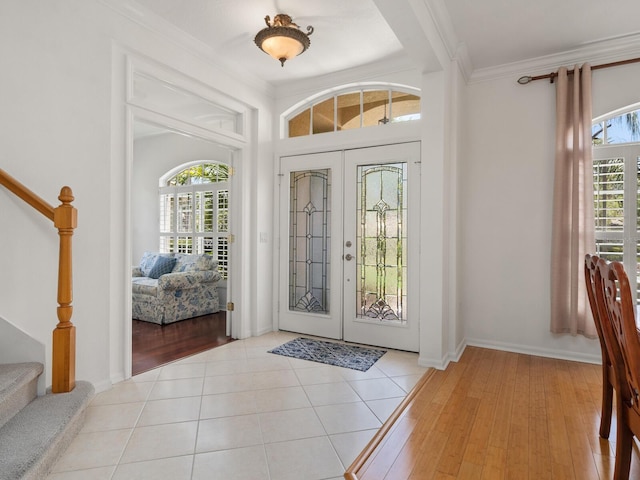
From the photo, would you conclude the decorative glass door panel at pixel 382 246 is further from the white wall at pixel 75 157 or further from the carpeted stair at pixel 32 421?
the carpeted stair at pixel 32 421

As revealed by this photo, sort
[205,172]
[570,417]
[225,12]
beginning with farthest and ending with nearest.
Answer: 1. [205,172]
2. [225,12]
3. [570,417]

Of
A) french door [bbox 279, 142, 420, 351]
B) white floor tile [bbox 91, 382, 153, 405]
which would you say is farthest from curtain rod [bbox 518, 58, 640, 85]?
white floor tile [bbox 91, 382, 153, 405]

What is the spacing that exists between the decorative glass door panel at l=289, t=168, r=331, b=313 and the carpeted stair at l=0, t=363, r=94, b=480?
7.65 ft

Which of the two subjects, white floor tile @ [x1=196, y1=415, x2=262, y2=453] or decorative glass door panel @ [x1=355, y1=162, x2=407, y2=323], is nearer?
white floor tile @ [x1=196, y1=415, x2=262, y2=453]

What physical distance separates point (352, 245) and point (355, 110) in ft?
4.72

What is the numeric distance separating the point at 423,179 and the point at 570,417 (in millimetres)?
2020

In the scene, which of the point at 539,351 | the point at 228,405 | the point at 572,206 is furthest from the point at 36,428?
the point at 572,206

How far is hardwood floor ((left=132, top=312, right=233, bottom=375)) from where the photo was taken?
11.4 ft

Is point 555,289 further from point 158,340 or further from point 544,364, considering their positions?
point 158,340

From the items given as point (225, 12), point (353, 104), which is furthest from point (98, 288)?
point (353, 104)

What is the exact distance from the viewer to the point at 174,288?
4.94m

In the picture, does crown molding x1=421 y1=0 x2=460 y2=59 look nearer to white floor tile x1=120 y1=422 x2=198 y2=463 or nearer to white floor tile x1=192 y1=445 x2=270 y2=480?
white floor tile x1=192 y1=445 x2=270 y2=480

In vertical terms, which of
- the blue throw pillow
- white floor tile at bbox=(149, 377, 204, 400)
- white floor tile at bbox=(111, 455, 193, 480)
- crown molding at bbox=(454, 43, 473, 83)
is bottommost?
white floor tile at bbox=(111, 455, 193, 480)

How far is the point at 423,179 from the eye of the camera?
338cm
